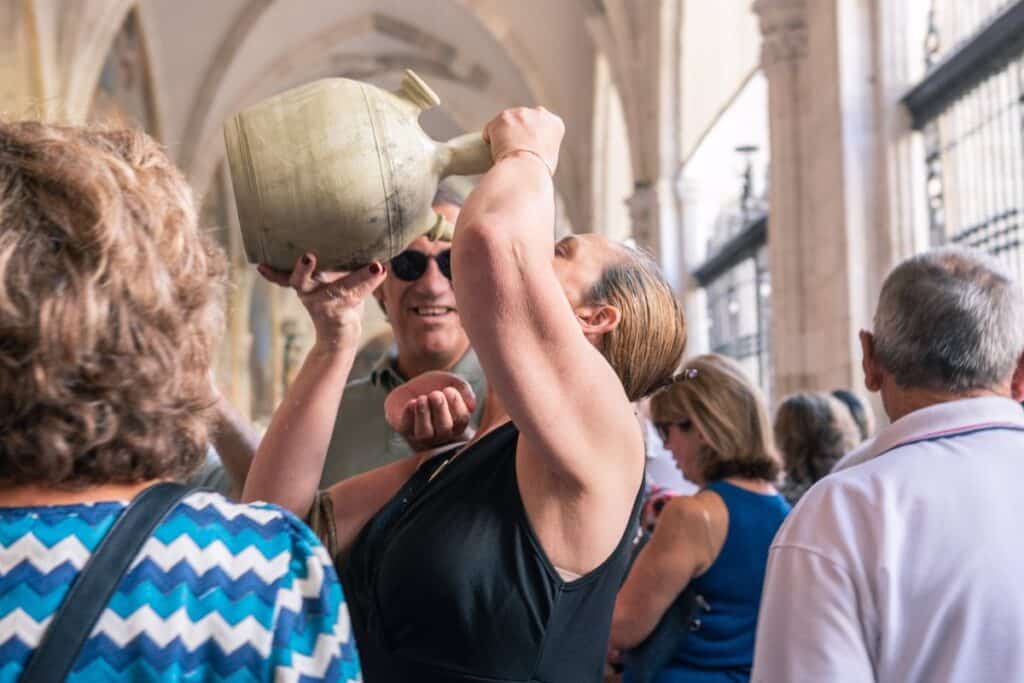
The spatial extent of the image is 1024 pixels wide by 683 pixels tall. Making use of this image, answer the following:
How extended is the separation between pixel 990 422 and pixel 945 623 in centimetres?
28

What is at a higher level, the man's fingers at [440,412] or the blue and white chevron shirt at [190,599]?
the man's fingers at [440,412]

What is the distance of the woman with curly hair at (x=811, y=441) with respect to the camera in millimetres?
3762

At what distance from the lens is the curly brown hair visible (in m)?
1.02

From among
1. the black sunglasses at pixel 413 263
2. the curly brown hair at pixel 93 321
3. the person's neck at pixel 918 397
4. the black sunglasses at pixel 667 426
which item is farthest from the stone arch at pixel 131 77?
the curly brown hair at pixel 93 321

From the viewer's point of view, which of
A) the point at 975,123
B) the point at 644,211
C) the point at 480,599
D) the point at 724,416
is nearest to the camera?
the point at 480,599

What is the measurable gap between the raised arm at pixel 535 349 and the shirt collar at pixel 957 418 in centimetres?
52

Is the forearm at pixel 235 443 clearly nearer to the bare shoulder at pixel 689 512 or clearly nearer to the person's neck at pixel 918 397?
the bare shoulder at pixel 689 512

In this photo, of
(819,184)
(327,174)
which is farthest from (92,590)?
(819,184)

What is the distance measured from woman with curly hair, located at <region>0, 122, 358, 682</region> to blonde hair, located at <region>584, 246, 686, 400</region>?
2.00ft

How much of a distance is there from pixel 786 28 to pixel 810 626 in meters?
7.22

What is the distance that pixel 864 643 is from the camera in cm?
168

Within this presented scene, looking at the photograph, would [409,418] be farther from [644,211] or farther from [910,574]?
[644,211]

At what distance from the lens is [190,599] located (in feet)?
3.34

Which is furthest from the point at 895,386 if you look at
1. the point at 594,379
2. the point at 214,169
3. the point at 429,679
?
the point at 214,169
